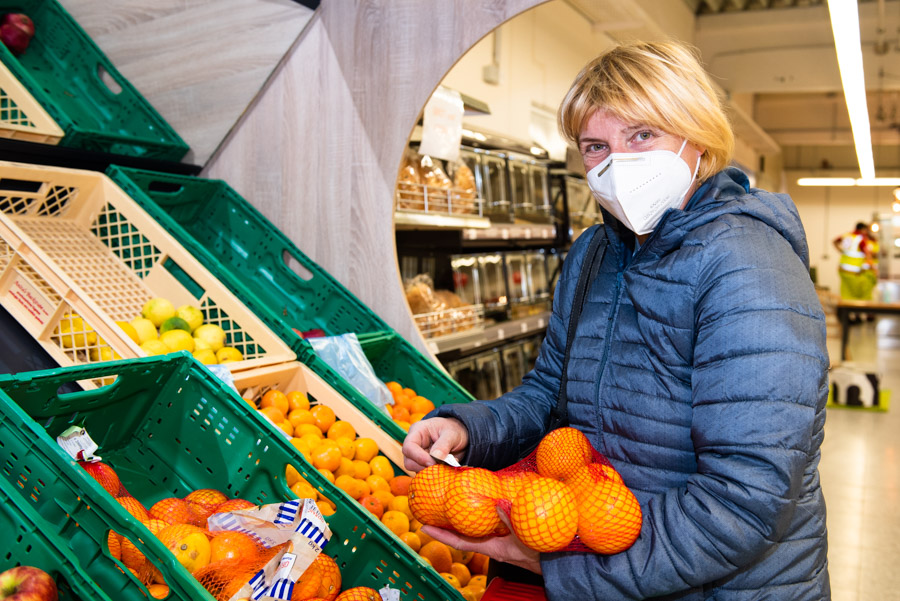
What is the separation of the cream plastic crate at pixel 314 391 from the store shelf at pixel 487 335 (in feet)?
3.18

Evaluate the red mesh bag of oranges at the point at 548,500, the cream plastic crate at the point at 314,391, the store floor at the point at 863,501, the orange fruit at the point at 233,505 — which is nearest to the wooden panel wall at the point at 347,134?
the cream plastic crate at the point at 314,391

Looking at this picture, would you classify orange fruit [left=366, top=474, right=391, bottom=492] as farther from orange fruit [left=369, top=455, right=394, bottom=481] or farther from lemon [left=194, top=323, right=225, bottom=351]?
lemon [left=194, top=323, right=225, bottom=351]

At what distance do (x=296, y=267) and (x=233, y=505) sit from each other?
1.54m

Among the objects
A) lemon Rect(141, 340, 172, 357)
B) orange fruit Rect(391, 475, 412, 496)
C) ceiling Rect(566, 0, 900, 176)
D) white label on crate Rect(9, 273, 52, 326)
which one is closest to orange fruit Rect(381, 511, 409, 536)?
orange fruit Rect(391, 475, 412, 496)

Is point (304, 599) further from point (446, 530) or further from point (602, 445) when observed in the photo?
point (602, 445)

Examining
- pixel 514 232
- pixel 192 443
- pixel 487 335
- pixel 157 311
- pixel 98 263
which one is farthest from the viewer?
pixel 514 232

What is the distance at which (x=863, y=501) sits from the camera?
4773 millimetres

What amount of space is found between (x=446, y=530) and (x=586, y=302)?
500mm

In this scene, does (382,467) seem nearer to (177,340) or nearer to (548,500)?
(177,340)

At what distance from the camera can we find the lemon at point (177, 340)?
2.14m

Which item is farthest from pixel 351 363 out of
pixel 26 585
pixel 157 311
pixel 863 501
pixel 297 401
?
pixel 863 501

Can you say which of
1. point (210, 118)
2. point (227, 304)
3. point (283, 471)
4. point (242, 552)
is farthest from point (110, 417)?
point (210, 118)

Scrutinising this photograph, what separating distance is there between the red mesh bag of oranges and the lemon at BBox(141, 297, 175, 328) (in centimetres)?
126

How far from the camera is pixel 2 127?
228 cm
